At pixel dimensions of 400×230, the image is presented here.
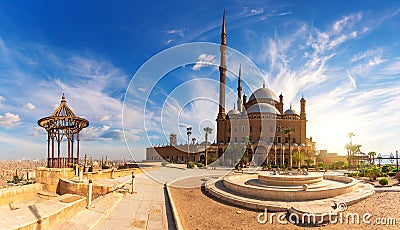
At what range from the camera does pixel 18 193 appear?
16.6 metres

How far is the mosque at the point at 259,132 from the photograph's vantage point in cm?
5028

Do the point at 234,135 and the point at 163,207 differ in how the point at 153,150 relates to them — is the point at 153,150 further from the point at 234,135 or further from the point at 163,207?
the point at 163,207

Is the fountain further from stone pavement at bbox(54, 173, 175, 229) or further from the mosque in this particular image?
the mosque

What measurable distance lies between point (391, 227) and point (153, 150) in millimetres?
64166

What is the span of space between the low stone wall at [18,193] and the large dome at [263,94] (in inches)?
1954

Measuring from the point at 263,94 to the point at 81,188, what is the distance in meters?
50.5

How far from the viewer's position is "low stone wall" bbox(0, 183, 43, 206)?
1536 cm

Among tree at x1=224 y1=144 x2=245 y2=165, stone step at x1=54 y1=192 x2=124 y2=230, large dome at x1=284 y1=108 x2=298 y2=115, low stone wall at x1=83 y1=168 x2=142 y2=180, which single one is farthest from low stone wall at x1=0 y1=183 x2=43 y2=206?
large dome at x1=284 y1=108 x2=298 y2=115

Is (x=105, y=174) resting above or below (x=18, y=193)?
above

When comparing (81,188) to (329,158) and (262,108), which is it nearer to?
(262,108)

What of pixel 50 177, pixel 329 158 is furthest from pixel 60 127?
pixel 329 158

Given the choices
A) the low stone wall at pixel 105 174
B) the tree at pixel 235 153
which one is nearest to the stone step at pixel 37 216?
the low stone wall at pixel 105 174

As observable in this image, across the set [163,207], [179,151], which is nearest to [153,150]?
[179,151]

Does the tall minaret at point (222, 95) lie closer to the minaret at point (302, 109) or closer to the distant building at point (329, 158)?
the minaret at point (302, 109)
